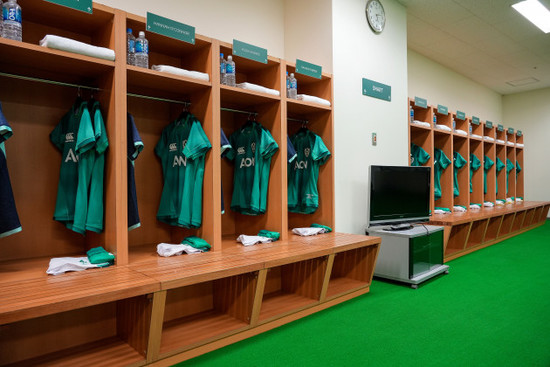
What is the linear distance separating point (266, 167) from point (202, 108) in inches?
31.3

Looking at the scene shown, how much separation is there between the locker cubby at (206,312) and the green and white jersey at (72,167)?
0.88m

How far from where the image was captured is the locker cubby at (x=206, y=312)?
2268mm

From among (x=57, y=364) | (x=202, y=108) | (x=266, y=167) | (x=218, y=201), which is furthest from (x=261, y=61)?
(x=57, y=364)

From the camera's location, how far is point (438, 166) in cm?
578

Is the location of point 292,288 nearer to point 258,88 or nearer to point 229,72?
point 258,88

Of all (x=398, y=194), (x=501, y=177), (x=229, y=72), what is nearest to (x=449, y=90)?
(x=501, y=177)

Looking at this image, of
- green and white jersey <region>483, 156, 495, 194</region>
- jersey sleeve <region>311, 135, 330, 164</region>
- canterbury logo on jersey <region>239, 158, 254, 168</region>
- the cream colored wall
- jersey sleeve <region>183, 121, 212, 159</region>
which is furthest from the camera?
green and white jersey <region>483, 156, 495, 194</region>

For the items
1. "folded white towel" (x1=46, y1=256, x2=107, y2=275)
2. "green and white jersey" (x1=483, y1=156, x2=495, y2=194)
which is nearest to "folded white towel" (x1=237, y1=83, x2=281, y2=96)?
"folded white towel" (x1=46, y1=256, x2=107, y2=275)

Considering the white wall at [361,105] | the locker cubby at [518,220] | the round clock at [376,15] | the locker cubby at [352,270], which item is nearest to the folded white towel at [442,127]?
the white wall at [361,105]

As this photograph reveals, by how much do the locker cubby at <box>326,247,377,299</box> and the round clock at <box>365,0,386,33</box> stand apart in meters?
2.64

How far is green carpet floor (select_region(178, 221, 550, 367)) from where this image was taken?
2.14 metres

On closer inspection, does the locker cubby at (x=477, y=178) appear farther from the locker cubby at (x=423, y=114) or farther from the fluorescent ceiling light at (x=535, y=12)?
the fluorescent ceiling light at (x=535, y=12)

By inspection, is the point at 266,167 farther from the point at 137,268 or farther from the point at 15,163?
the point at 15,163

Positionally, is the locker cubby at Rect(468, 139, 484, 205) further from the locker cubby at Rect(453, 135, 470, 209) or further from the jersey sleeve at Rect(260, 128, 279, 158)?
the jersey sleeve at Rect(260, 128, 279, 158)
